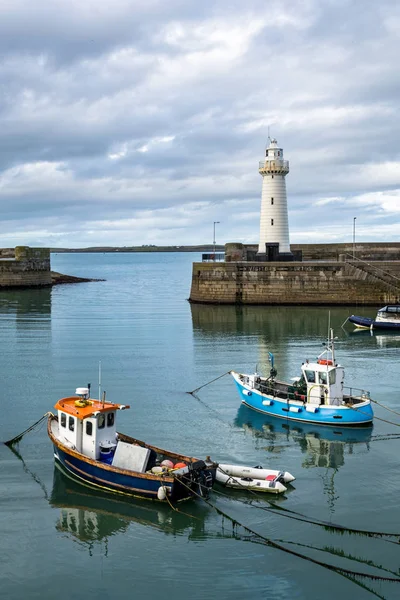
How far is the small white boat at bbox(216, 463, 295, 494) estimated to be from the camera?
14027 mm

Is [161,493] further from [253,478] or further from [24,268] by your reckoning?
[24,268]

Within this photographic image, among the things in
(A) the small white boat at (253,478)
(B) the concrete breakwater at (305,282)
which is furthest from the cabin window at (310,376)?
(B) the concrete breakwater at (305,282)

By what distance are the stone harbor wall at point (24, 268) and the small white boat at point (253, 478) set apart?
195ft

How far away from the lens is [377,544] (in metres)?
11.9

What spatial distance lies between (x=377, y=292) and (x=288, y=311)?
7.48m

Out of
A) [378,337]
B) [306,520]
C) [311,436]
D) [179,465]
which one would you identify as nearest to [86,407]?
[179,465]

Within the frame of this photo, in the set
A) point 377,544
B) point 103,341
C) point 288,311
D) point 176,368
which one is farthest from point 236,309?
point 377,544

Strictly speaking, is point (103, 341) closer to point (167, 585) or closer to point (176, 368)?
point (176, 368)

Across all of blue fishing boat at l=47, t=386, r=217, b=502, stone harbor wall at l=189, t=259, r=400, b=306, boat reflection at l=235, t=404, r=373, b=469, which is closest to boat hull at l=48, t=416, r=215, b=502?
blue fishing boat at l=47, t=386, r=217, b=502

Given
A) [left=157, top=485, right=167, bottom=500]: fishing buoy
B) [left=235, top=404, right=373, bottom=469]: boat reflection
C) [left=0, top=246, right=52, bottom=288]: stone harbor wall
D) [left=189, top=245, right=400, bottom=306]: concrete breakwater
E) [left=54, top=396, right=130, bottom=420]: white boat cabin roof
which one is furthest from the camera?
[left=0, top=246, right=52, bottom=288]: stone harbor wall

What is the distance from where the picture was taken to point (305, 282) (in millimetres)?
51219

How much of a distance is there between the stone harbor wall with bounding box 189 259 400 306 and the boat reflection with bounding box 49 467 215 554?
127 feet

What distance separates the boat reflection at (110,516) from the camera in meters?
12.7

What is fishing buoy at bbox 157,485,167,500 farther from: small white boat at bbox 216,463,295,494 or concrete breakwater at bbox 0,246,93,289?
concrete breakwater at bbox 0,246,93,289
